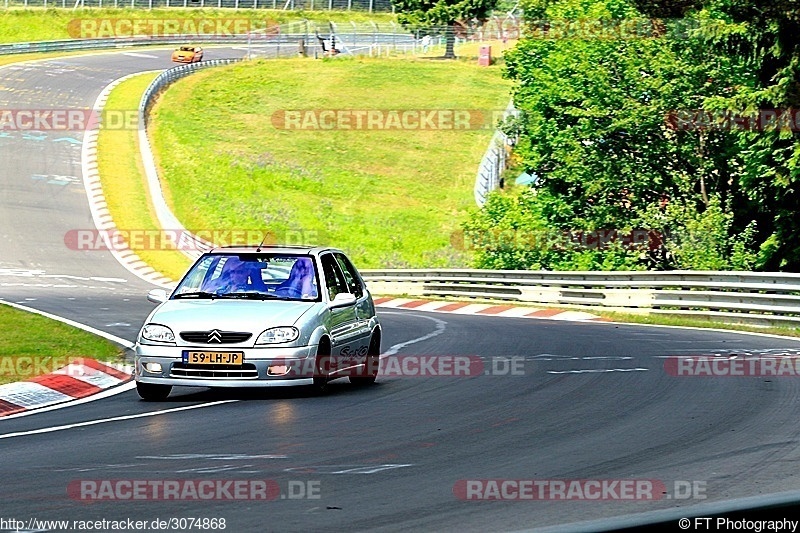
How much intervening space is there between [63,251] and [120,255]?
178cm

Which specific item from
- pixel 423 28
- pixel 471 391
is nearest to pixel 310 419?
pixel 471 391

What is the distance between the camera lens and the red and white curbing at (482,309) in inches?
1178

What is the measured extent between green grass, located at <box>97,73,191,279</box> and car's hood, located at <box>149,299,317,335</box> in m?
27.6

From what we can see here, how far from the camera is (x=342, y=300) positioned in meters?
14.3

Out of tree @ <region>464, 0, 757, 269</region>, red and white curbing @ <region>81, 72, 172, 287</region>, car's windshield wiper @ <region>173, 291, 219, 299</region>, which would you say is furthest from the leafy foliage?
car's windshield wiper @ <region>173, 291, 219, 299</region>

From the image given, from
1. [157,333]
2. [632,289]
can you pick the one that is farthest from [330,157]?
[157,333]

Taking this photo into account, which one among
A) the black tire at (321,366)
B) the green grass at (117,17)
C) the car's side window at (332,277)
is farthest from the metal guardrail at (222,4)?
the black tire at (321,366)

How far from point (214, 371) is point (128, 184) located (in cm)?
4081

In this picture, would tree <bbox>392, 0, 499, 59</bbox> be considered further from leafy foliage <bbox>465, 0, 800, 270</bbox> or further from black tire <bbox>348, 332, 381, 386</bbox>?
black tire <bbox>348, 332, 381, 386</bbox>

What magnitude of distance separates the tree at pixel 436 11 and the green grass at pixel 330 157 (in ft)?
23.3

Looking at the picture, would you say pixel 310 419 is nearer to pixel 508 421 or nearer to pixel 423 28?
pixel 508 421

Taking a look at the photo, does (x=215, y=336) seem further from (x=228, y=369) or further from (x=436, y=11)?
(x=436, y=11)

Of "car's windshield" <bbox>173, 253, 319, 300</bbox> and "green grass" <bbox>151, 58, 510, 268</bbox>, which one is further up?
"car's windshield" <bbox>173, 253, 319, 300</bbox>

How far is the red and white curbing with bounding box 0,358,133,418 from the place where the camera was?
530 inches
